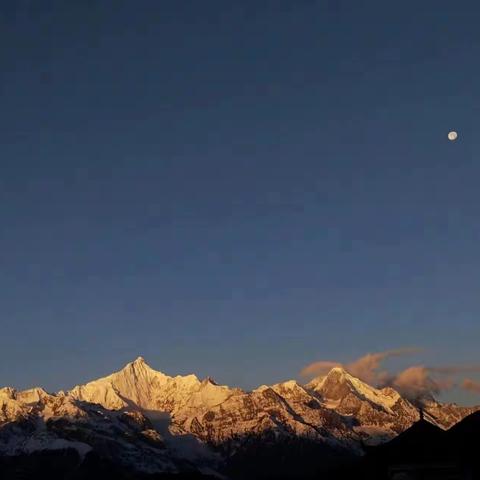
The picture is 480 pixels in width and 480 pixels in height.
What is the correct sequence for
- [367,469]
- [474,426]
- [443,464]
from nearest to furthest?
1. [474,426]
2. [443,464]
3. [367,469]

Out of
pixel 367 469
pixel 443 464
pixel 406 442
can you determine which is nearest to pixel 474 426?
pixel 443 464

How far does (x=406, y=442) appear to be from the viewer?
51.0m

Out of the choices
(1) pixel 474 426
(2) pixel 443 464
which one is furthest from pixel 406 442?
(1) pixel 474 426

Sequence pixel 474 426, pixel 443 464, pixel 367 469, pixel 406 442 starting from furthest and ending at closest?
pixel 367 469 → pixel 406 442 → pixel 443 464 → pixel 474 426

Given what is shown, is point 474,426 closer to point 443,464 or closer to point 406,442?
point 443,464

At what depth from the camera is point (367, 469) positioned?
240 ft

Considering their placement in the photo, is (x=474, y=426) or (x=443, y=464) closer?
(x=474, y=426)

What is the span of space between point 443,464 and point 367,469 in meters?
30.2

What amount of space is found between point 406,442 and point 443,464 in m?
7.07

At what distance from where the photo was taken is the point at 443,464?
43969mm

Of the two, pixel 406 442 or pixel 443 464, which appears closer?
pixel 443 464

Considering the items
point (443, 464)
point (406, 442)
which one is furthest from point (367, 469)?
point (443, 464)

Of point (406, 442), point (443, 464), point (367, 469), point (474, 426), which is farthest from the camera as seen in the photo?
point (367, 469)

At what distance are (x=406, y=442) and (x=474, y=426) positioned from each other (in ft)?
35.4
